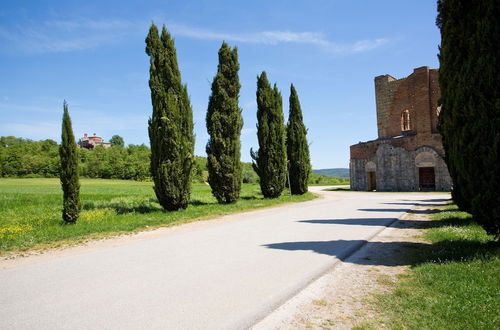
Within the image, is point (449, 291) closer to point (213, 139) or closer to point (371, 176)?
point (213, 139)

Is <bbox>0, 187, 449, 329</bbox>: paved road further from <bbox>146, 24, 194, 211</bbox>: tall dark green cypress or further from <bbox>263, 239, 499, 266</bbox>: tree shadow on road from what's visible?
<bbox>146, 24, 194, 211</bbox>: tall dark green cypress

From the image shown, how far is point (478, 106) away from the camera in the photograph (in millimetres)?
5906

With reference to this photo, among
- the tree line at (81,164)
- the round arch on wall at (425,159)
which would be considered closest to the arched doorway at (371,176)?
the round arch on wall at (425,159)

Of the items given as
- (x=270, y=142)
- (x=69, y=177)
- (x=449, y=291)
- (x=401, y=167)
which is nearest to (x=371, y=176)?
(x=401, y=167)

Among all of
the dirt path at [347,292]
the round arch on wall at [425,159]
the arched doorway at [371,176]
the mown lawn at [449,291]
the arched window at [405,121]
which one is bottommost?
the dirt path at [347,292]

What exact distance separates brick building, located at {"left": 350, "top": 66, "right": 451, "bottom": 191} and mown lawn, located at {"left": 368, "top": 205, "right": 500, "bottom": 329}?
28982 mm

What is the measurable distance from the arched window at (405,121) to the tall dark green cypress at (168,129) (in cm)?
3063

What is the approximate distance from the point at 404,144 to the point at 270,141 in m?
19.2

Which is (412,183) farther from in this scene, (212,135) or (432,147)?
(212,135)

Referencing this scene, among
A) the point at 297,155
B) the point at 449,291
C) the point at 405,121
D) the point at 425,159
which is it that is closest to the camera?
the point at 449,291

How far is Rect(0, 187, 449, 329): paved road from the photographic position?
11.5 ft

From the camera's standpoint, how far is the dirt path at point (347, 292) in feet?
11.2

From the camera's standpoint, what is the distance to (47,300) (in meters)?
4.12

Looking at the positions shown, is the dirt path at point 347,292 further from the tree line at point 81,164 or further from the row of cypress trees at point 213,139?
the tree line at point 81,164
